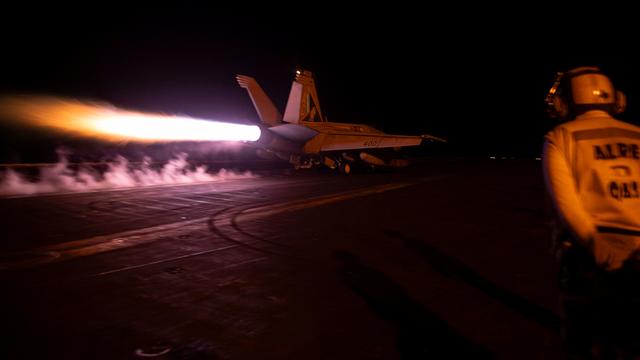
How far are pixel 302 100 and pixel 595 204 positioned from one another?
69.6ft

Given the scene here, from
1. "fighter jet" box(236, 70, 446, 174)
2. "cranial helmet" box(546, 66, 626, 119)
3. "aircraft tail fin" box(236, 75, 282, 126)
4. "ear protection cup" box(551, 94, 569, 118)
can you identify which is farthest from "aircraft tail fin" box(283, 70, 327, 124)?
"cranial helmet" box(546, 66, 626, 119)

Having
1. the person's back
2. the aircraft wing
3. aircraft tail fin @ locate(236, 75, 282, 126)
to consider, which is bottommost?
the person's back

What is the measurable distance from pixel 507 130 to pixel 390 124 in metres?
24.3

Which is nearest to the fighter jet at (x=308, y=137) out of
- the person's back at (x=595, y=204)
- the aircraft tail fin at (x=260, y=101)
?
the aircraft tail fin at (x=260, y=101)

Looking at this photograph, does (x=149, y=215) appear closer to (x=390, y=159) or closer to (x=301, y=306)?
(x=301, y=306)

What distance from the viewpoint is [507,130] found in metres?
72.1

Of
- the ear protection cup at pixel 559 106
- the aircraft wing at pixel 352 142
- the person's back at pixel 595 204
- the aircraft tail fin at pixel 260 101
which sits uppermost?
the aircraft tail fin at pixel 260 101

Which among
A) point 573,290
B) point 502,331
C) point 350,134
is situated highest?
point 350,134

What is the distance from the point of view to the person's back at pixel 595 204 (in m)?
2.04

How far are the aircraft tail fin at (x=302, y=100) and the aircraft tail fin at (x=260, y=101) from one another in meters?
0.99

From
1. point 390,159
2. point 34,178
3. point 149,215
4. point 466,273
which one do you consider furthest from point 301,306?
point 390,159

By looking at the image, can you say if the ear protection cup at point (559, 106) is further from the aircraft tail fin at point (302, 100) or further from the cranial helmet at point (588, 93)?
the aircraft tail fin at point (302, 100)

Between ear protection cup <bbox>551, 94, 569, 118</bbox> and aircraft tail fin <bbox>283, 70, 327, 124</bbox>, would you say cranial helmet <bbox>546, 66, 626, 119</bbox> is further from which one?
aircraft tail fin <bbox>283, 70, 327, 124</bbox>

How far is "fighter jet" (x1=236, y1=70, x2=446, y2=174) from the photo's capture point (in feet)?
69.9
